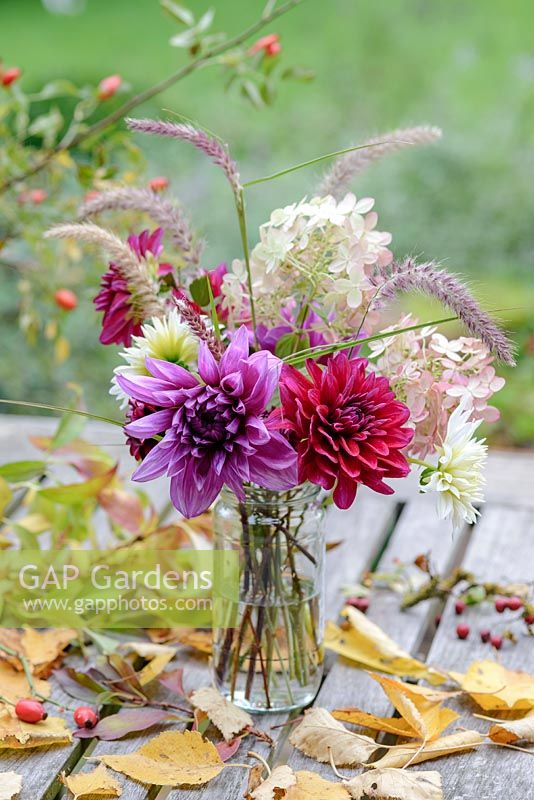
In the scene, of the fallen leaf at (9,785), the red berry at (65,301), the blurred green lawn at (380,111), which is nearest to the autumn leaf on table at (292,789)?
the fallen leaf at (9,785)

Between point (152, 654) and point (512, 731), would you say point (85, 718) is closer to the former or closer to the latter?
point (152, 654)

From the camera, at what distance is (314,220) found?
95 cm

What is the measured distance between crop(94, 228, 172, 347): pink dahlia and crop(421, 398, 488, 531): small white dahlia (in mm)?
321

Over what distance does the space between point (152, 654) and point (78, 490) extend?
0.23 m

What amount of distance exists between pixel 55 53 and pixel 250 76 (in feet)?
12.1

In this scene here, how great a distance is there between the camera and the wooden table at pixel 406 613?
97 centimetres

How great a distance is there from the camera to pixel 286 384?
89 cm

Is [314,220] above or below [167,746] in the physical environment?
above

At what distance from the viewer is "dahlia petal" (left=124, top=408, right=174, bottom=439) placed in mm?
876

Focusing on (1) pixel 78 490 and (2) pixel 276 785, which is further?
(1) pixel 78 490

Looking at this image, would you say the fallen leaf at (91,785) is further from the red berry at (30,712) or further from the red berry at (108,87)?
the red berry at (108,87)

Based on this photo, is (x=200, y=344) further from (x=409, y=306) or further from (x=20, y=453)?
(x=409, y=306)

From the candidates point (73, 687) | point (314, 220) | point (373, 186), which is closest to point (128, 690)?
point (73, 687)

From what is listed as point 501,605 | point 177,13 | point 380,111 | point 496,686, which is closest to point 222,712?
point 496,686
